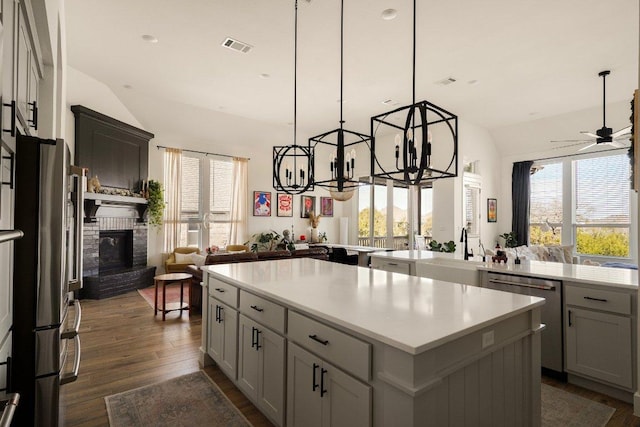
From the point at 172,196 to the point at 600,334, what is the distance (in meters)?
7.25

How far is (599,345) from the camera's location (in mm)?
2459

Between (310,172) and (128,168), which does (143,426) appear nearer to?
(310,172)

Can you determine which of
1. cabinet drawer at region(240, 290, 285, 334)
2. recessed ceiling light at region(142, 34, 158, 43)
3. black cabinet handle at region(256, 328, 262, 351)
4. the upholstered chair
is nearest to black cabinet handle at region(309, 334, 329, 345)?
cabinet drawer at region(240, 290, 285, 334)

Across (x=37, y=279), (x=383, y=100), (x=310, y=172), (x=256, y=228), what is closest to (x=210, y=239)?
(x=256, y=228)

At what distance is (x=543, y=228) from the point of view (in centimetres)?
707

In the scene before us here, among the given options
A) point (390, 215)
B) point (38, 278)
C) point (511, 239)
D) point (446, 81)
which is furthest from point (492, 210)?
point (38, 278)

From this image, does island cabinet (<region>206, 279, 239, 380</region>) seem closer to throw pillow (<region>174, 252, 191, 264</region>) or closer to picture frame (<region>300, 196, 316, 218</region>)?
throw pillow (<region>174, 252, 191, 264</region>)

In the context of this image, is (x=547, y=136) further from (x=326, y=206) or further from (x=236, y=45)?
(x=236, y=45)

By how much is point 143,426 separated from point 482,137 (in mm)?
8262

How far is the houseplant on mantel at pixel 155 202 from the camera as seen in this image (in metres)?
6.66

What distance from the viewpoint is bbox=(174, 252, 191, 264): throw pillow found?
684 centimetres

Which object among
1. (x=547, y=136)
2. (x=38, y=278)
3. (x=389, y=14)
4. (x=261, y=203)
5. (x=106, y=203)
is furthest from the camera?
(x=261, y=203)

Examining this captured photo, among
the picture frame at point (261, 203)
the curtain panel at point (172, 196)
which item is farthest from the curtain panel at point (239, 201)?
the curtain panel at point (172, 196)

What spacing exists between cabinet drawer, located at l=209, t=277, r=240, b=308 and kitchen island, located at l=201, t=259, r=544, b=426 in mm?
22
